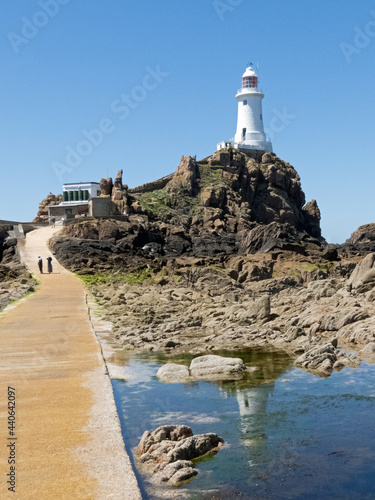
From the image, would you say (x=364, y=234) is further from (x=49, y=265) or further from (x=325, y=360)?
(x=325, y=360)

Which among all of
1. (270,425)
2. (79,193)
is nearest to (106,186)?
(79,193)

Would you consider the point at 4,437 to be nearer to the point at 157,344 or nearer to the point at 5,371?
the point at 5,371

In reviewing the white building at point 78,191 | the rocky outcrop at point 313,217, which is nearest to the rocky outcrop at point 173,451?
the white building at point 78,191

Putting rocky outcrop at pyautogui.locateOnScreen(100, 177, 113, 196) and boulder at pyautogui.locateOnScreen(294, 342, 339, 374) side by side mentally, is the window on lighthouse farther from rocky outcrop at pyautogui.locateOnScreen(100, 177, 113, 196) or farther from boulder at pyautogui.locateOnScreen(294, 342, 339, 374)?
boulder at pyautogui.locateOnScreen(294, 342, 339, 374)

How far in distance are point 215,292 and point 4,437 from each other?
1695 cm

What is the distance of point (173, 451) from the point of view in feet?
20.5

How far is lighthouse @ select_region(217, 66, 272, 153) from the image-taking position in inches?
3312

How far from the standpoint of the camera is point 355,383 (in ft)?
31.4

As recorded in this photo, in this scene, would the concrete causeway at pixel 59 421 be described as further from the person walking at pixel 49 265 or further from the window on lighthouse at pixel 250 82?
the window on lighthouse at pixel 250 82

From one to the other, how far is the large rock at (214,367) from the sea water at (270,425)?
34cm

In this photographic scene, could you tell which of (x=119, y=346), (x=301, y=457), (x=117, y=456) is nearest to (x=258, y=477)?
(x=301, y=457)

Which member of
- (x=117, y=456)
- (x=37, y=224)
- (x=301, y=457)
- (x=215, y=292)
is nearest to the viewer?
(x=117, y=456)

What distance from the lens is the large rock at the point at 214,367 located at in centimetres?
1047

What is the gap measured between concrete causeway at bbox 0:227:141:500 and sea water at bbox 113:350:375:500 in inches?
16.6
